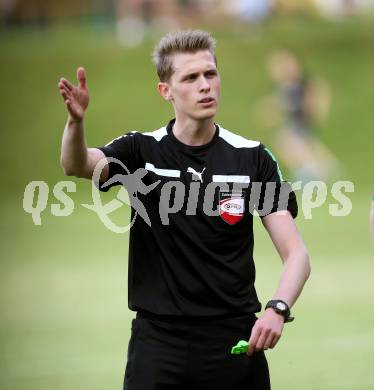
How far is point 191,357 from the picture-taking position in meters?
4.59

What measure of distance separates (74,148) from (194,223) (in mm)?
624

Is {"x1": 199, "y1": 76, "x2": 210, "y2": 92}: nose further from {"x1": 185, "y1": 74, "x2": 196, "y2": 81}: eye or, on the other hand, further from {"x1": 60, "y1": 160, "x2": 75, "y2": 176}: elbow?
{"x1": 60, "y1": 160, "x2": 75, "y2": 176}: elbow

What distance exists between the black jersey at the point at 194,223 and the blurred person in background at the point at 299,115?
17729 mm

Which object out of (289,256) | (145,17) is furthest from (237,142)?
(145,17)

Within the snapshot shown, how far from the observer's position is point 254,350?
427cm

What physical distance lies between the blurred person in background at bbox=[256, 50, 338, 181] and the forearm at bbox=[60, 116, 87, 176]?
18.1 m

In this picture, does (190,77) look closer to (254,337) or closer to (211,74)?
(211,74)

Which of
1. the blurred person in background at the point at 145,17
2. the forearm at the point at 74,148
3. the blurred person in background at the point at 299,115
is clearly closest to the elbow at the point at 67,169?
the forearm at the point at 74,148

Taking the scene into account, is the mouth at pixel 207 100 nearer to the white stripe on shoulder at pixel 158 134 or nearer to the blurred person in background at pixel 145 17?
the white stripe on shoulder at pixel 158 134

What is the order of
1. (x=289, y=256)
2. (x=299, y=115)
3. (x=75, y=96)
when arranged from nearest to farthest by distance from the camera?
(x=75, y=96)
(x=289, y=256)
(x=299, y=115)

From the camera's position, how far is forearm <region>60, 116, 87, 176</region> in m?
4.29

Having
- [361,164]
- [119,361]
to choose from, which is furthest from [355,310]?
[361,164]

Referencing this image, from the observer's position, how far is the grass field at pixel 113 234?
8.77m

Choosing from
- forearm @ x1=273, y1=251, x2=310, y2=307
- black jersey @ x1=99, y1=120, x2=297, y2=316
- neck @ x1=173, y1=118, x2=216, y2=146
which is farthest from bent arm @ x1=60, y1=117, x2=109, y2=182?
forearm @ x1=273, y1=251, x2=310, y2=307
